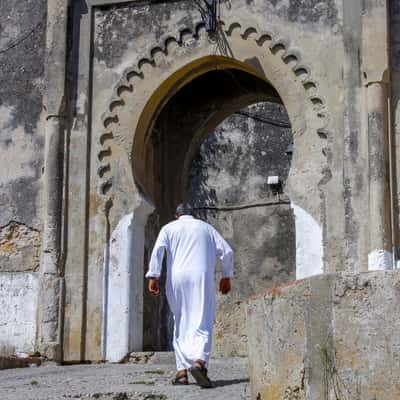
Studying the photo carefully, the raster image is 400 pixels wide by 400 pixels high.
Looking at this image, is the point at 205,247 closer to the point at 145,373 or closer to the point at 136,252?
the point at 145,373

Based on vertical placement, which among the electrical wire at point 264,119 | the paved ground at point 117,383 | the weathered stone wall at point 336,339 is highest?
the electrical wire at point 264,119

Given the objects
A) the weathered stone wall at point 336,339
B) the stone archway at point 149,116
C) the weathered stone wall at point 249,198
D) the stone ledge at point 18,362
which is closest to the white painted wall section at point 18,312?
the stone ledge at point 18,362

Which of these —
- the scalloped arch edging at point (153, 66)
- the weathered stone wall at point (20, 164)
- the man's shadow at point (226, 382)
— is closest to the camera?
the man's shadow at point (226, 382)

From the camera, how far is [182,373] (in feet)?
24.1

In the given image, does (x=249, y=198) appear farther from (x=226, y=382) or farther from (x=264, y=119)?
(x=226, y=382)

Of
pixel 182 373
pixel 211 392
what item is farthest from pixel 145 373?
pixel 211 392

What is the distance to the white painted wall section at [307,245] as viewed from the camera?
10.0 meters

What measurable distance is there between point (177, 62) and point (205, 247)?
3.74m

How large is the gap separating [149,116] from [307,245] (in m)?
2.63

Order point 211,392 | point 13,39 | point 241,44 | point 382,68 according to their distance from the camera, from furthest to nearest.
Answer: point 13,39 → point 241,44 → point 382,68 → point 211,392

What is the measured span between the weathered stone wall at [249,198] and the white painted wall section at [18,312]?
5462mm

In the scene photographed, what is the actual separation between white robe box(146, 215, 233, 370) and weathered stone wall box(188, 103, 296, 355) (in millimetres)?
8187

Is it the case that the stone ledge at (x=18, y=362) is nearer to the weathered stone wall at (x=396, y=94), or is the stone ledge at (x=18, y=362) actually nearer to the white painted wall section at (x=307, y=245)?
the white painted wall section at (x=307, y=245)

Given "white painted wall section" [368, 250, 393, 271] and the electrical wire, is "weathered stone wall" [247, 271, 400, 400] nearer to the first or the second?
"white painted wall section" [368, 250, 393, 271]
